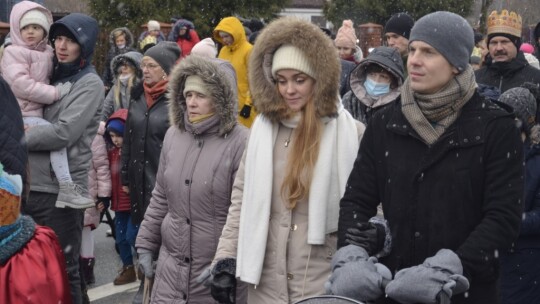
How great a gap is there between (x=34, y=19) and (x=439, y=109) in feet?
12.2

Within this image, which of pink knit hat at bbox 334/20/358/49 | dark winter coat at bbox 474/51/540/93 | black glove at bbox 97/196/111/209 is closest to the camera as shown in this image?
dark winter coat at bbox 474/51/540/93

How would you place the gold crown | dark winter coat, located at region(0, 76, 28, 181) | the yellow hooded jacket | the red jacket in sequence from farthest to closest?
the yellow hooded jacket → the red jacket → the gold crown → dark winter coat, located at region(0, 76, 28, 181)

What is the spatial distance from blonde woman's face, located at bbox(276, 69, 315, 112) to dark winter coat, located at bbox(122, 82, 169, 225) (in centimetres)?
252

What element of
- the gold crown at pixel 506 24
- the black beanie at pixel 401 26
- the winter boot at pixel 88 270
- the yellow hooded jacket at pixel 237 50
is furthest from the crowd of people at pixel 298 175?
the yellow hooded jacket at pixel 237 50

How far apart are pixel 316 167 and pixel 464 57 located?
0.91m

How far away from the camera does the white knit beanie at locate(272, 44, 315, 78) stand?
14.0 ft

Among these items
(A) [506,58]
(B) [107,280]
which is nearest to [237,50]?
(B) [107,280]

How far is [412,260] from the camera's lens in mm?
3576

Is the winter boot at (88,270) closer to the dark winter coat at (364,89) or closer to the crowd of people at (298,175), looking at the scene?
the crowd of people at (298,175)

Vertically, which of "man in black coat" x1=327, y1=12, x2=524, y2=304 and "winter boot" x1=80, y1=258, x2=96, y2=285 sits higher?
"man in black coat" x1=327, y1=12, x2=524, y2=304

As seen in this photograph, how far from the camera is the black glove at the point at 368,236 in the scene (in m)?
3.59

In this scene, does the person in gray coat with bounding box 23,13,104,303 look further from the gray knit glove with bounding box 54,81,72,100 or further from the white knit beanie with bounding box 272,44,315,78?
the white knit beanie with bounding box 272,44,315,78

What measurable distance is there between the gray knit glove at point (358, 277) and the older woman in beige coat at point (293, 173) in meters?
0.61

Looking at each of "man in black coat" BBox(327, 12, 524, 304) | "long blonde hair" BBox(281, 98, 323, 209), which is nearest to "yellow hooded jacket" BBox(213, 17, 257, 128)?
"long blonde hair" BBox(281, 98, 323, 209)
